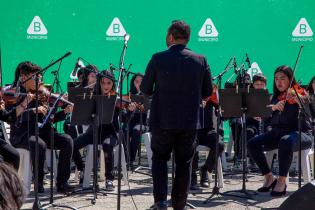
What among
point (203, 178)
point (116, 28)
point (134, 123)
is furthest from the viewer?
point (116, 28)

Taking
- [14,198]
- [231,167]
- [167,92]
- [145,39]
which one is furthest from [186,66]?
[145,39]

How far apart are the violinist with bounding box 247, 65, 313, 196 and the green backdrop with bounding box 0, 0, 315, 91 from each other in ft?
12.1

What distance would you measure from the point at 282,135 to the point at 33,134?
9.20 ft

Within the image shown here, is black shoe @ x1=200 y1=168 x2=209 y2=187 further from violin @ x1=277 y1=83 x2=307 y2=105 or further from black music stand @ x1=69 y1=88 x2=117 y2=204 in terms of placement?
black music stand @ x1=69 y1=88 x2=117 y2=204

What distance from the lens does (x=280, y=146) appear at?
5910 millimetres

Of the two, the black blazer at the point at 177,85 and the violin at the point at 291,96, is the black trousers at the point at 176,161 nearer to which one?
the black blazer at the point at 177,85

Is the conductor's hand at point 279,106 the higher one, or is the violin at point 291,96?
the violin at point 291,96

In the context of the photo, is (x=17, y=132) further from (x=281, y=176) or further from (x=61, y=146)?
(x=281, y=176)

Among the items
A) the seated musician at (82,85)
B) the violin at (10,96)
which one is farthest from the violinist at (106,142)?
the violin at (10,96)

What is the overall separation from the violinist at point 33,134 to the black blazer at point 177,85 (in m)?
1.43

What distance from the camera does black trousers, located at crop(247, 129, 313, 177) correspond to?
19.3ft

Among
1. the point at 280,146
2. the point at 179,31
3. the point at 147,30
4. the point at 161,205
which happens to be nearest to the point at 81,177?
the point at 161,205

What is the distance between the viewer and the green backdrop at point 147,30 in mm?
9773

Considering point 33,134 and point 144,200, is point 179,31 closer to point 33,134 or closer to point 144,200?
point 144,200
